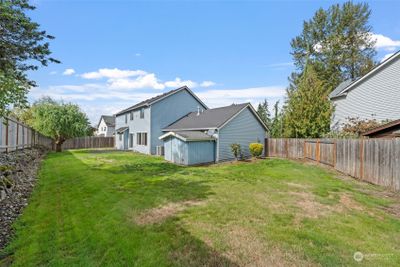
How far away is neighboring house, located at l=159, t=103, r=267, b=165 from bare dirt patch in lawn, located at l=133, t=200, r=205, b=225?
32.2ft

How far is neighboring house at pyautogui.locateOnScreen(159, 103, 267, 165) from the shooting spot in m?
17.5

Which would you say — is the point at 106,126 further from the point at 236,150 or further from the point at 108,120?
the point at 236,150

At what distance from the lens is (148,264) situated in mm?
3984

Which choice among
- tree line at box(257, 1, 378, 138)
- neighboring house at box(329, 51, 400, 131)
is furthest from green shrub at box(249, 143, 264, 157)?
tree line at box(257, 1, 378, 138)

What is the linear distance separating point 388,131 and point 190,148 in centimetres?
1115

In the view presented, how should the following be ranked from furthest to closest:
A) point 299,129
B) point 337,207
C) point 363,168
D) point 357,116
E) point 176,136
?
point 299,129 → point 357,116 → point 176,136 → point 363,168 → point 337,207

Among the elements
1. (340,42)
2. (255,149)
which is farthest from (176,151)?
(340,42)

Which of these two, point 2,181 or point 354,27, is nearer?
point 2,181

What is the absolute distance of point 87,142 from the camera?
3778cm

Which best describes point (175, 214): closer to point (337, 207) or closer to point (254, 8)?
point (337, 207)

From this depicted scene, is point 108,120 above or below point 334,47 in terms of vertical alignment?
below

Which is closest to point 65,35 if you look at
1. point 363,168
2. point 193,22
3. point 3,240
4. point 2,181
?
point 193,22

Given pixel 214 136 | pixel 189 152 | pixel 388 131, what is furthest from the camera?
pixel 214 136

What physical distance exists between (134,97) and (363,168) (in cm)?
3312
